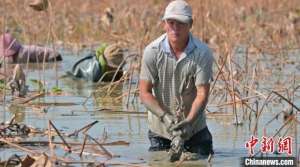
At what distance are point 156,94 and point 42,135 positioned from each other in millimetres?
1055

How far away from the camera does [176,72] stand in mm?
6891

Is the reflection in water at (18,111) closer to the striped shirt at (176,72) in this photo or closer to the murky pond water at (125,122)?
the murky pond water at (125,122)

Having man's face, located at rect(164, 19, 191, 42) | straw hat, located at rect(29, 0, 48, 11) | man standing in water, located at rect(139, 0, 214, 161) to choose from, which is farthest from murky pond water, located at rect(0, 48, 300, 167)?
straw hat, located at rect(29, 0, 48, 11)

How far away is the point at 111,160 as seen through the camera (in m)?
6.46

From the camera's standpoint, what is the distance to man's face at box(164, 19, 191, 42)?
22.0ft

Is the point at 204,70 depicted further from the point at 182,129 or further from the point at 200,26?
the point at 200,26

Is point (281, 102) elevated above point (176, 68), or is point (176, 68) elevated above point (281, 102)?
point (176, 68)

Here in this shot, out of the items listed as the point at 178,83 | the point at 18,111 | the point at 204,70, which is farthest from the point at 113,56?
the point at 204,70

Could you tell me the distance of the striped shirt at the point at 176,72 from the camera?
6844 mm

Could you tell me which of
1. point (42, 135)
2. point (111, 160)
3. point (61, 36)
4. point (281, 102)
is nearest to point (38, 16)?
point (61, 36)

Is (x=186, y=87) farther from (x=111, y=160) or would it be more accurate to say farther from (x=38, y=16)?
(x=38, y=16)

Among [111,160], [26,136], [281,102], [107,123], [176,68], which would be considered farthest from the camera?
[281,102]

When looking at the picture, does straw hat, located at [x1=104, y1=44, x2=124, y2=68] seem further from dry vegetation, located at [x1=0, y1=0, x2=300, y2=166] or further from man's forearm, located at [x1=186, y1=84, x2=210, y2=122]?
Result: man's forearm, located at [x1=186, y1=84, x2=210, y2=122]

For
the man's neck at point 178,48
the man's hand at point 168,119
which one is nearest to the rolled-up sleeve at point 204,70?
the man's neck at point 178,48
